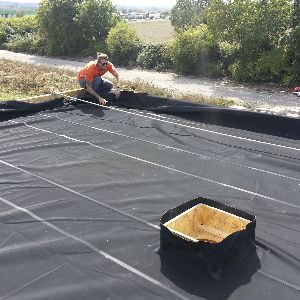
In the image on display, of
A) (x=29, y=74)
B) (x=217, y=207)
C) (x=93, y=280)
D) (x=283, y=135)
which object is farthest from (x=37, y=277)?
(x=29, y=74)

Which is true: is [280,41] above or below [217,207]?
above

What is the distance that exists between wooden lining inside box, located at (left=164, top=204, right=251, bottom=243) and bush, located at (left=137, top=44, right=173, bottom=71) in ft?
37.0

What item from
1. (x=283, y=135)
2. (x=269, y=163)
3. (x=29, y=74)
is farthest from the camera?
(x=29, y=74)

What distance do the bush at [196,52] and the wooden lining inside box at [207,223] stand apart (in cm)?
996

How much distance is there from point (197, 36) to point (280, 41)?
277 cm

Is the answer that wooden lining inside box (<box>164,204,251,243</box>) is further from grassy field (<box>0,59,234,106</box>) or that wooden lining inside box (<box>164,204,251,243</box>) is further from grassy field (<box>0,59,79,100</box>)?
grassy field (<box>0,59,79,100</box>)

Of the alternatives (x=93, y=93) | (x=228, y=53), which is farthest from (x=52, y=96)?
(x=228, y=53)

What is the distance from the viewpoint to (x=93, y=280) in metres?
2.17

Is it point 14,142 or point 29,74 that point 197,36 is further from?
point 14,142

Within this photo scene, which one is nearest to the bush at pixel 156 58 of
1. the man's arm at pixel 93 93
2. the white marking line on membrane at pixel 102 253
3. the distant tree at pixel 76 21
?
the distant tree at pixel 76 21

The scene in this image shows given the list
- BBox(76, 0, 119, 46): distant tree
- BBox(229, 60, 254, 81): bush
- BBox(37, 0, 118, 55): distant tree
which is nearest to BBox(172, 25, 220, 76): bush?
BBox(229, 60, 254, 81): bush

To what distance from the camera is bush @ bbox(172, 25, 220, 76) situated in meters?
12.3

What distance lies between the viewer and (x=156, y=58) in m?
13.9

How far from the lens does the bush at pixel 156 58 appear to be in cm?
1359
